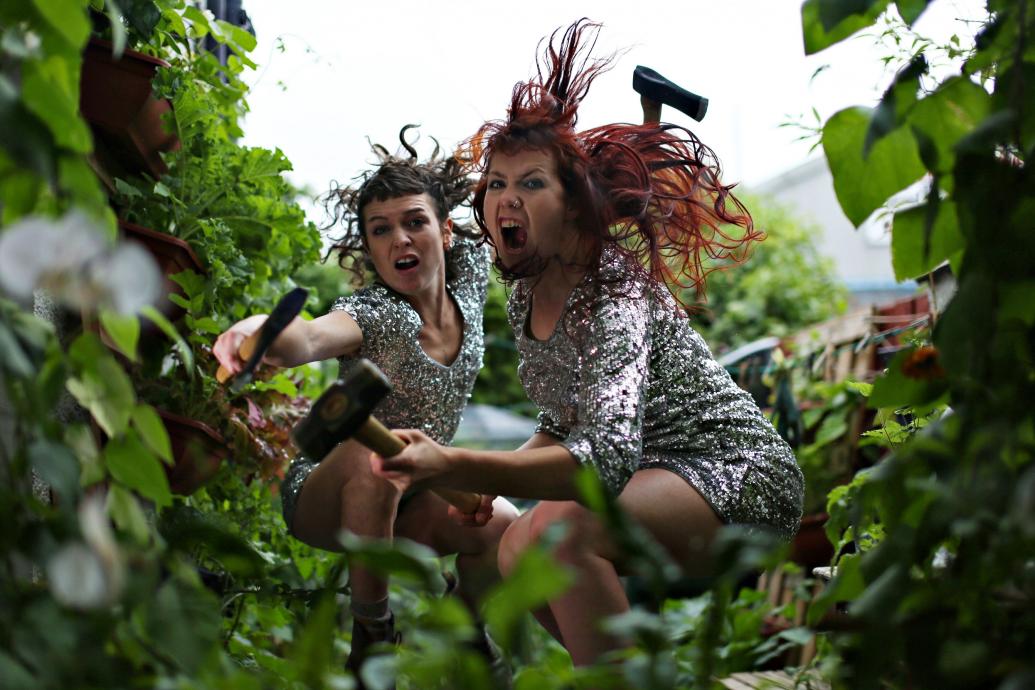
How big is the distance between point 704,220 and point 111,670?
49.8 inches

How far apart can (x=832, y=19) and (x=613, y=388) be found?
68 centimetres

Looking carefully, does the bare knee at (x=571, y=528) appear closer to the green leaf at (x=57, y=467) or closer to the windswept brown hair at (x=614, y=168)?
the windswept brown hair at (x=614, y=168)

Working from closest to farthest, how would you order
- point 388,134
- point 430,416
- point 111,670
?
1. point 111,670
2. point 430,416
3. point 388,134

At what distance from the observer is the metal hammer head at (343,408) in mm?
1038

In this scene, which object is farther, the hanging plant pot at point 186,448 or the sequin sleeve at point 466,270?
the sequin sleeve at point 466,270

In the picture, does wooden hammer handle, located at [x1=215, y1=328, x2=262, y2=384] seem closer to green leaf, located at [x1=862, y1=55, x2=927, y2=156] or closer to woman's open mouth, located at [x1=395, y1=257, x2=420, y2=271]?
woman's open mouth, located at [x1=395, y1=257, x2=420, y2=271]

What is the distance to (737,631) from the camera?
263 centimetres

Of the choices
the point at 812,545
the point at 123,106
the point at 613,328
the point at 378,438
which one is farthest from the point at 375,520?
the point at 812,545

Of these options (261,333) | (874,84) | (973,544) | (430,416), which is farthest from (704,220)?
(973,544)

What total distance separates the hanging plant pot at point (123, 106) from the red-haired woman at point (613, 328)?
51cm

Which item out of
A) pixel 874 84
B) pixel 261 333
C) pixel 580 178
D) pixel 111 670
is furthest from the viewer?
pixel 874 84

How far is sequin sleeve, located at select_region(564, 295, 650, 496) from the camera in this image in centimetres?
131

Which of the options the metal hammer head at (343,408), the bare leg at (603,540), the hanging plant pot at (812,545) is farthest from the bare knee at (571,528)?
the hanging plant pot at (812,545)

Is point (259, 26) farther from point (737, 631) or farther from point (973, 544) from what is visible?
point (973, 544)
